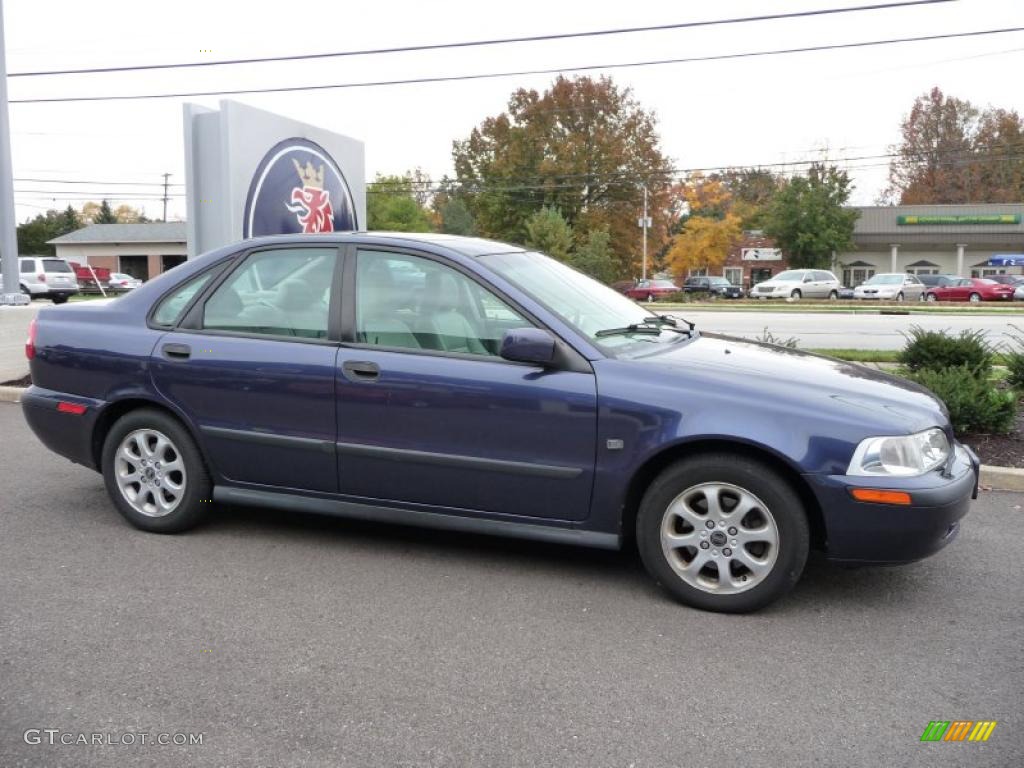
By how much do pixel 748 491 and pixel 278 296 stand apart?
2543 mm

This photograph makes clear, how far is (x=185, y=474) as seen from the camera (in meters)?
4.77

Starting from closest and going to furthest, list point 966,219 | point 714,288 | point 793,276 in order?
point 793,276, point 714,288, point 966,219

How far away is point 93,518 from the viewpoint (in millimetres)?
5215

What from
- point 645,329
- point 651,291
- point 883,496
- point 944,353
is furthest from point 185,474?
point 651,291

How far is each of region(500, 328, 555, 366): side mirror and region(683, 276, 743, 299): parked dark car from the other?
4502cm

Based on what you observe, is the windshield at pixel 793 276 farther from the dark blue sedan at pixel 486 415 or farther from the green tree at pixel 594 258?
the dark blue sedan at pixel 486 415

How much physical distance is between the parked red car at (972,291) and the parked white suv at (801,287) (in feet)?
15.0

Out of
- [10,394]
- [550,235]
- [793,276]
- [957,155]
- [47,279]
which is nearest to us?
[10,394]

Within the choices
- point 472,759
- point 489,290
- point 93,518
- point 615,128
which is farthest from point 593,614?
point 615,128

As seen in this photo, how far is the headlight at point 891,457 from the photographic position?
3.70 meters

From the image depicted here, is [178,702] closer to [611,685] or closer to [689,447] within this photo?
[611,685]

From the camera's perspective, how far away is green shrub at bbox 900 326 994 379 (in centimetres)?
805

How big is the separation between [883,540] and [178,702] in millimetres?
2777

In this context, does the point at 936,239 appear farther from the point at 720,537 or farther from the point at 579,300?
the point at 720,537
